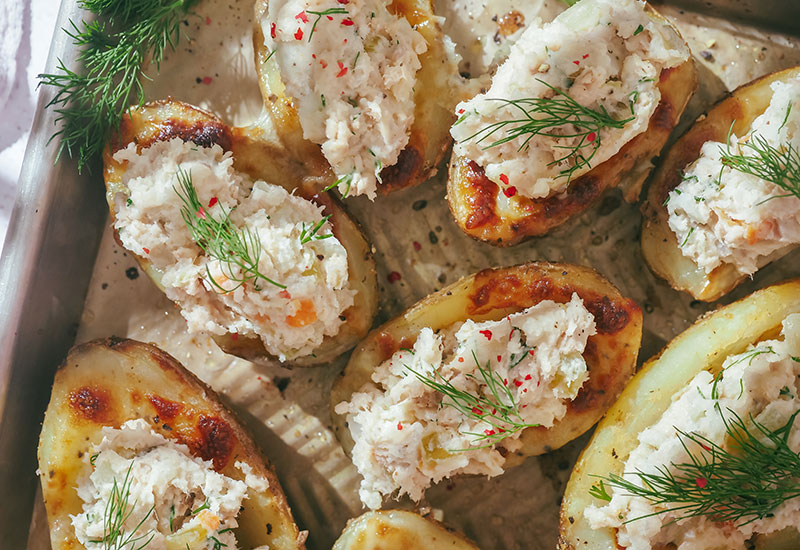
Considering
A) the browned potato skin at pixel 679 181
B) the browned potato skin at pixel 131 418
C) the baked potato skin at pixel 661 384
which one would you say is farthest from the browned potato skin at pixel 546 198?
the browned potato skin at pixel 131 418

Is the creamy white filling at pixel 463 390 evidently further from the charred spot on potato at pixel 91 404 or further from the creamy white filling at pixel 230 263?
the charred spot on potato at pixel 91 404

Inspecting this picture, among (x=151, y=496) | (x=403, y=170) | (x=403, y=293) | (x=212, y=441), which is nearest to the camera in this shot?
(x=151, y=496)

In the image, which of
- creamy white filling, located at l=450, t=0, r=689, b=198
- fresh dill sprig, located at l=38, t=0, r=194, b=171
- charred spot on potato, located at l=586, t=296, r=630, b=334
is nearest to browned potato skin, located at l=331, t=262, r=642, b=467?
charred spot on potato, located at l=586, t=296, r=630, b=334

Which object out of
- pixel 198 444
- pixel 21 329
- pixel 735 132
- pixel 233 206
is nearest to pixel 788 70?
pixel 735 132

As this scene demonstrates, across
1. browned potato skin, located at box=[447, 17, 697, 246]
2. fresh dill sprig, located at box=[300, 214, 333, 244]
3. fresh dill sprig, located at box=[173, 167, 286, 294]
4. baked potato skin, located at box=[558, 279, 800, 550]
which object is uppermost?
fresh dill sprig, located at box=[173, 167, 286, 294]

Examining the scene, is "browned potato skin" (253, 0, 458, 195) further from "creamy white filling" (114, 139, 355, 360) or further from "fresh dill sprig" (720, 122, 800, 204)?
"fresh dill sprig" (720, 122, 800, 204)

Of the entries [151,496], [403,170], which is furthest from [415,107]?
[151,496]

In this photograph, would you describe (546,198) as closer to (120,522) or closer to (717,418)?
(717,418)
